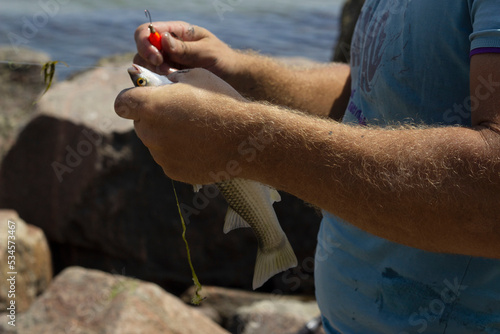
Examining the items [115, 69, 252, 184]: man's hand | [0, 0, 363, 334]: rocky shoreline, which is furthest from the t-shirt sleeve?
[0, 0, 363, 334]: rocky shoreline

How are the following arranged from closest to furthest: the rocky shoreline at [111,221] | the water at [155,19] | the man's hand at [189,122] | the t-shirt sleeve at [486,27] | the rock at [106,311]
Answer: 1. the t-shirt sleeve at [486,27]
2. the man's hand at [189,122]
3. the rock at [106,311]
4. the rocky shoreline at [111,221]
5. the water at [155,19]

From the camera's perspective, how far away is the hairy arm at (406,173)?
58.7 inches

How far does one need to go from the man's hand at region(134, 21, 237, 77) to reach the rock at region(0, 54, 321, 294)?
2685 mm

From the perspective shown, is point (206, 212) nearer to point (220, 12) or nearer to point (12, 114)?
point (12, 114)

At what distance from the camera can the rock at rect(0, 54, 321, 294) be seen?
18.2ft

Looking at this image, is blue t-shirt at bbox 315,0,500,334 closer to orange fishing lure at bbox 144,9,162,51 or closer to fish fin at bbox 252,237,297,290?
fish fin at bbox 252,237,297,290

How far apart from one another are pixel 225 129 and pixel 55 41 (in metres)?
11.5

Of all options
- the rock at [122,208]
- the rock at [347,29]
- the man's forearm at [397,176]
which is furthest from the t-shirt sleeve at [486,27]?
the rock at [347,29]

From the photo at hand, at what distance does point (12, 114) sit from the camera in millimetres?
8227

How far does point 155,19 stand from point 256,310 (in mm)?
9762

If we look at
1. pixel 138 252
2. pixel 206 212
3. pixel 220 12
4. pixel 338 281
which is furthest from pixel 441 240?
pixel 220 12

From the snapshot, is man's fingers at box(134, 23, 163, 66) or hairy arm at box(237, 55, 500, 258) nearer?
hairy arm at box(237, 55, 500, 258)

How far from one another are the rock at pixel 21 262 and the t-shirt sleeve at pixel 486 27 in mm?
4411

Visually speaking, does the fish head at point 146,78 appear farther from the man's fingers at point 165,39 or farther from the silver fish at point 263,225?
the silver fish at point 263,225
